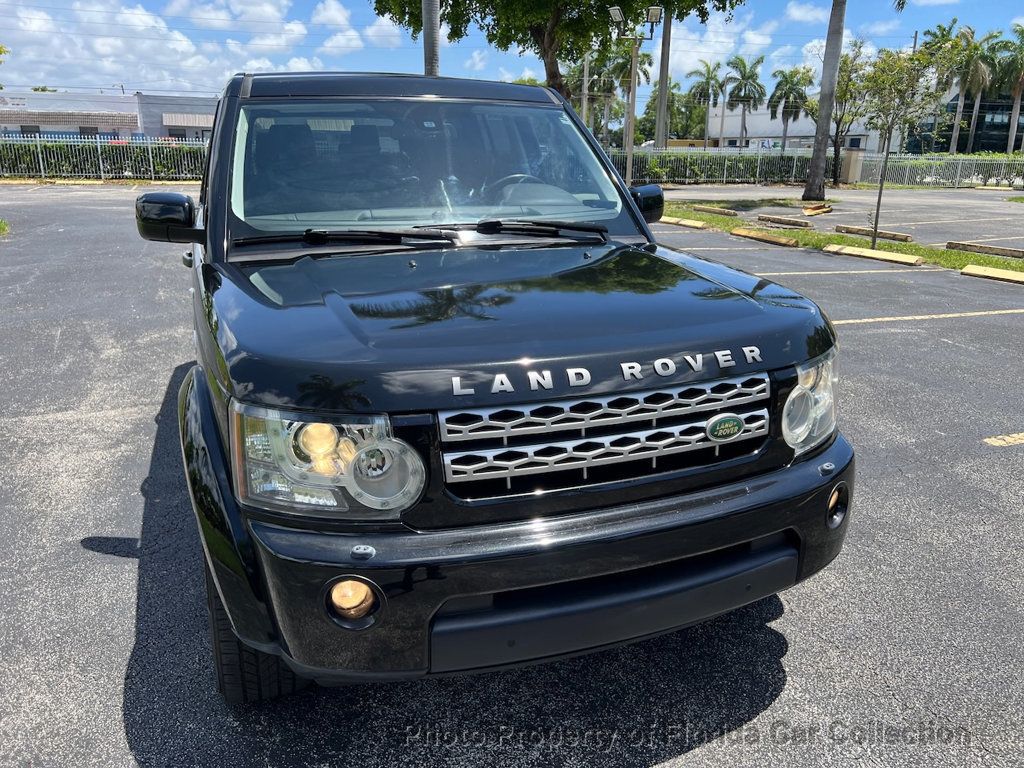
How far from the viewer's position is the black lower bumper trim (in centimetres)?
185

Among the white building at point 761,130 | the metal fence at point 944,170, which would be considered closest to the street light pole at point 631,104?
the metal fence at point 944,170

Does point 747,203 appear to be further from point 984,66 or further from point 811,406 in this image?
point 984,66

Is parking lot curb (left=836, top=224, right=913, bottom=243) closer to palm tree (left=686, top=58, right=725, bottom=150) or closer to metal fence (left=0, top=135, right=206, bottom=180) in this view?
metal fence (left=0, top=135, right=206, bottom=180)

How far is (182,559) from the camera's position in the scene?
126 inches

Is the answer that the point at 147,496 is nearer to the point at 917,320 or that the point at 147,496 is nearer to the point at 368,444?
the point at 368,444

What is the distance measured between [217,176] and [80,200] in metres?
20.4

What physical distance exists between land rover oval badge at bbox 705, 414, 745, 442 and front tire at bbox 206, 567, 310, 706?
137 cm

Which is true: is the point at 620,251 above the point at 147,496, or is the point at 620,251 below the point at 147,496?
above

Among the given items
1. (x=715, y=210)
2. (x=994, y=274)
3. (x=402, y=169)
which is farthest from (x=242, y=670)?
(x=715, y=210)

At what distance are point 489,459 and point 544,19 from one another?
23316mm

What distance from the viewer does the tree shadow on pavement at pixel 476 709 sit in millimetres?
2209

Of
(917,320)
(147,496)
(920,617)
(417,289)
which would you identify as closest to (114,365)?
(147,496)

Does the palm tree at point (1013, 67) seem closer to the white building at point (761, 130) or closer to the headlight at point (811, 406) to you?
the white building at point (761, 130)

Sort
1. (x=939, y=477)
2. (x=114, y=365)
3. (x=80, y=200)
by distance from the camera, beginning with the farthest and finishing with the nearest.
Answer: (x=80, y=200), (x=114, y=365), (x=939, y=477)
